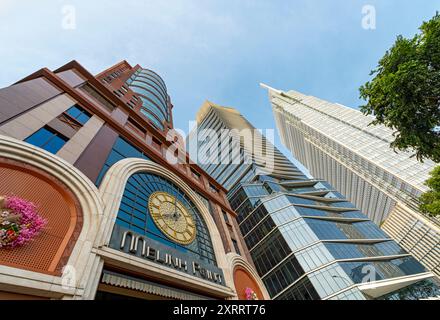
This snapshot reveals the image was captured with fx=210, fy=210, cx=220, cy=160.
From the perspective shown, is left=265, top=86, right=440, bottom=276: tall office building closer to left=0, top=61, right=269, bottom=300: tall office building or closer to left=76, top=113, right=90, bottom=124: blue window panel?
left=0, top=61, right=269, bottom=300: tall office building

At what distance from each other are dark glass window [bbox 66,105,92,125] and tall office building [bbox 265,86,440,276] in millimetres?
75270

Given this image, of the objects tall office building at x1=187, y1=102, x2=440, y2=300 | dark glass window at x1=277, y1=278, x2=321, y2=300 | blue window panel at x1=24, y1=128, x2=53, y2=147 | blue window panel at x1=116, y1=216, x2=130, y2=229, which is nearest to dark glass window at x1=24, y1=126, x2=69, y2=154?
blue window panel at x1=24, y1=128, x2=53, y2=147

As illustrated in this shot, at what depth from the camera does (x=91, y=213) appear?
916 centimetres

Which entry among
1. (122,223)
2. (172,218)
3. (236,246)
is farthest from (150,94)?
(122,223)

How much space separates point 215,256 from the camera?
16.3m

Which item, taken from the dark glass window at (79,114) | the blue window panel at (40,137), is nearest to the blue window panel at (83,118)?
the dark glass window at (79,114)

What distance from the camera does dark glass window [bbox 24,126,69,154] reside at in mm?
10055

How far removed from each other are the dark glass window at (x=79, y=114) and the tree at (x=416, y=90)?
62.6ft

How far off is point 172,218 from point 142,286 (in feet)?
18.3
